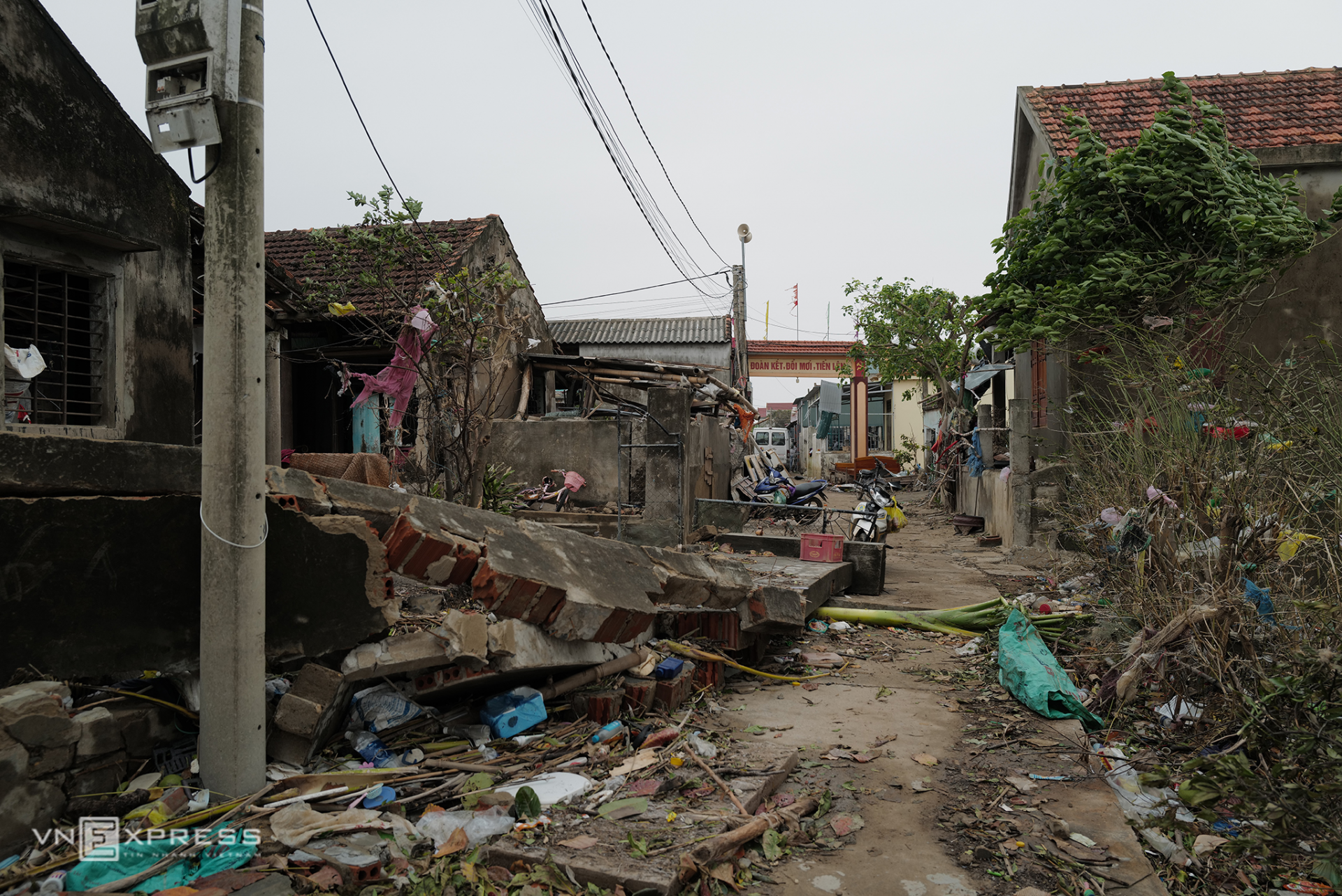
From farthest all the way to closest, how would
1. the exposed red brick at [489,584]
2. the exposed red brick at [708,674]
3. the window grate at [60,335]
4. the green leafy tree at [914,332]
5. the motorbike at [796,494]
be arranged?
the green leafy tree at [914,332], the motorbike at [796,494], the window grate at [60,335], the exposed red brick at [708,674], the exposed red brick at [489,584]

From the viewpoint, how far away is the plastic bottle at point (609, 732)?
4.04 metres

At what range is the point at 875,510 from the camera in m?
11.1

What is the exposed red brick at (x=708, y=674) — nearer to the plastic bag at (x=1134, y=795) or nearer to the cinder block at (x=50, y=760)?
the plastic bag at (x=1134, y=795)

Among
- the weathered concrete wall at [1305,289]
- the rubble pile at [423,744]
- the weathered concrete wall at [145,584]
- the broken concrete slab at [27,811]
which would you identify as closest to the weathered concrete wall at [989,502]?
the weathered concrete wall at [1305,289]

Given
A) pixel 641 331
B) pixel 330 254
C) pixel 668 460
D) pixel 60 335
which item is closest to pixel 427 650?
pixel 60 335

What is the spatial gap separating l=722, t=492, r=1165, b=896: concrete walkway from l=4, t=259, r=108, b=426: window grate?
5.82 meters

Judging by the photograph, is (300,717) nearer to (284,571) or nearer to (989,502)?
(284,571)

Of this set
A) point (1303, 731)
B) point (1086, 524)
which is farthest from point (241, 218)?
point (1086, 524)

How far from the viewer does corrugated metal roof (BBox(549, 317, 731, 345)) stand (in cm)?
2241

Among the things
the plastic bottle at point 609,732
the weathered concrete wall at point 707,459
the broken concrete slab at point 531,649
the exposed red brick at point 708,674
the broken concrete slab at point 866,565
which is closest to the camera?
the broken concrete slab at point 531,649

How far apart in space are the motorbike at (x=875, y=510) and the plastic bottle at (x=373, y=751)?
8007mm

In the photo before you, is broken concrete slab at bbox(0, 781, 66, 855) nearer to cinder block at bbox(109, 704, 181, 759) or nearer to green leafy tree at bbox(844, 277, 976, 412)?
cinder block at bbox(109, 704, 181, 759)

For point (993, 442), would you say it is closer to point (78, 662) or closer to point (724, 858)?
point (724, 858)

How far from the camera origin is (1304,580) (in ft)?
12.9
